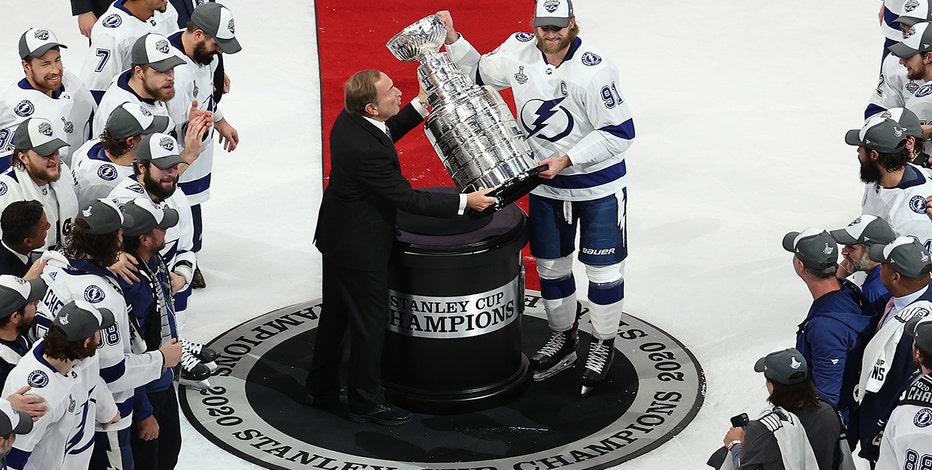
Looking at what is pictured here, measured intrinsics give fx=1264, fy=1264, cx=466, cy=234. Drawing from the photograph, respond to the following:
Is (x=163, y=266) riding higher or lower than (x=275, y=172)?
higher

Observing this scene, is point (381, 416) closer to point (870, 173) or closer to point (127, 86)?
point (127, 86)

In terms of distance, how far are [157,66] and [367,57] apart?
17.5 ft

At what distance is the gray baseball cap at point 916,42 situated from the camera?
672cm

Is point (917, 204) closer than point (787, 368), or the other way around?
point (787, 368)

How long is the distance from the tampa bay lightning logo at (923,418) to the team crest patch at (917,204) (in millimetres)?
1812

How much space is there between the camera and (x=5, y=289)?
4176 mm

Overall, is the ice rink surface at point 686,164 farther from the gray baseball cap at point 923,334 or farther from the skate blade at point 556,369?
the gray baseball cap at point 923,334

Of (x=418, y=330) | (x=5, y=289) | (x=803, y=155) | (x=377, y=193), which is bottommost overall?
(x=803, y=155)

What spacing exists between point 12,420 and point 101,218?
877 mm

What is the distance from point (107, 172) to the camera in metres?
5.65

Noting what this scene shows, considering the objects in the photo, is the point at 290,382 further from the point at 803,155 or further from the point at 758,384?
the point at 803,155

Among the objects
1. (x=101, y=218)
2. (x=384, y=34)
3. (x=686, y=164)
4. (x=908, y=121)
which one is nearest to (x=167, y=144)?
(x=101, y=218)

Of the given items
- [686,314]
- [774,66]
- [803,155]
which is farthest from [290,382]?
[774,66]

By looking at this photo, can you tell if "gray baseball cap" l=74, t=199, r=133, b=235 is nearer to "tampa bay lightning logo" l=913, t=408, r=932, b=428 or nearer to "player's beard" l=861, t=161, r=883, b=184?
"tampa bay lightning logo" l=913, t=408, r=932, b=428
